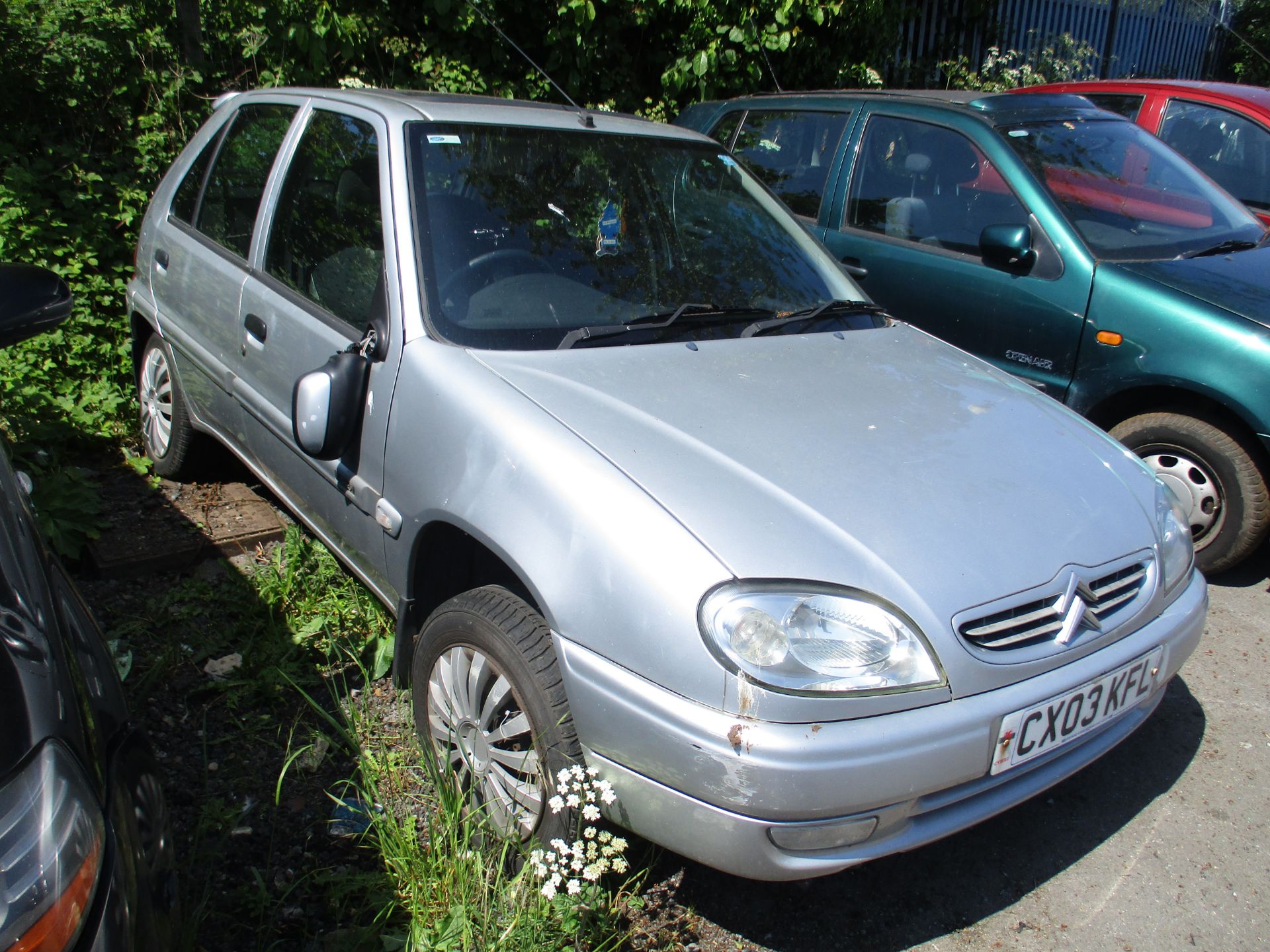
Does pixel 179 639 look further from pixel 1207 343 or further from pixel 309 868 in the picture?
pixel 1207 343

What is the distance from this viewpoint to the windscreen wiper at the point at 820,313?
290 centimetres

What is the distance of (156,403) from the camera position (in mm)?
4203

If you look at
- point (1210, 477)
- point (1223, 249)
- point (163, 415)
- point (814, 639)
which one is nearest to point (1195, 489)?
point (1210, 477)

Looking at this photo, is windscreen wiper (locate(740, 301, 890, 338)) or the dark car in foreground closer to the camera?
the dark car in foreground

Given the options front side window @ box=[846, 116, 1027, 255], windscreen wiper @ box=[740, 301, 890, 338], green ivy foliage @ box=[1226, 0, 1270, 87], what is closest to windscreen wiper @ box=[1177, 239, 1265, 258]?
front side window @ box=[846, 116, 1027, 255]

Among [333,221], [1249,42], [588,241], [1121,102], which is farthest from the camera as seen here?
[1249,42]

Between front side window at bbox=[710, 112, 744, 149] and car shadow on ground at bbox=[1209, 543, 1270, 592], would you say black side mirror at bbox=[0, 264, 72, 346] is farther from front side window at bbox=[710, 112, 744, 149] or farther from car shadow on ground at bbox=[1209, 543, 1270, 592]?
car shadow on ground at bbox=[1209, 543, 1270, 592]

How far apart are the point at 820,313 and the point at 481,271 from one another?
3.43 ft

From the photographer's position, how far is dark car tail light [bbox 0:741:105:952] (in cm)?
118

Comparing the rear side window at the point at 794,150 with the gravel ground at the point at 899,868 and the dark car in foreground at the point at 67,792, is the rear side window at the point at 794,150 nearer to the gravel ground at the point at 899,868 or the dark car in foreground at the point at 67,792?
the gravel ground at the point at 899,868

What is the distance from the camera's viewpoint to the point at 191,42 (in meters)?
5.89

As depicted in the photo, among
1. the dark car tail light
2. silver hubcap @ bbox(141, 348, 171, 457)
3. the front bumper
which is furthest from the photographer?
silver hubcap @ bbox(141, 348, 171, 457)

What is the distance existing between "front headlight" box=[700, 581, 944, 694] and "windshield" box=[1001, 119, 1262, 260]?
2.75m

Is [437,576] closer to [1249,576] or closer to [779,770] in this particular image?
[779,770]
